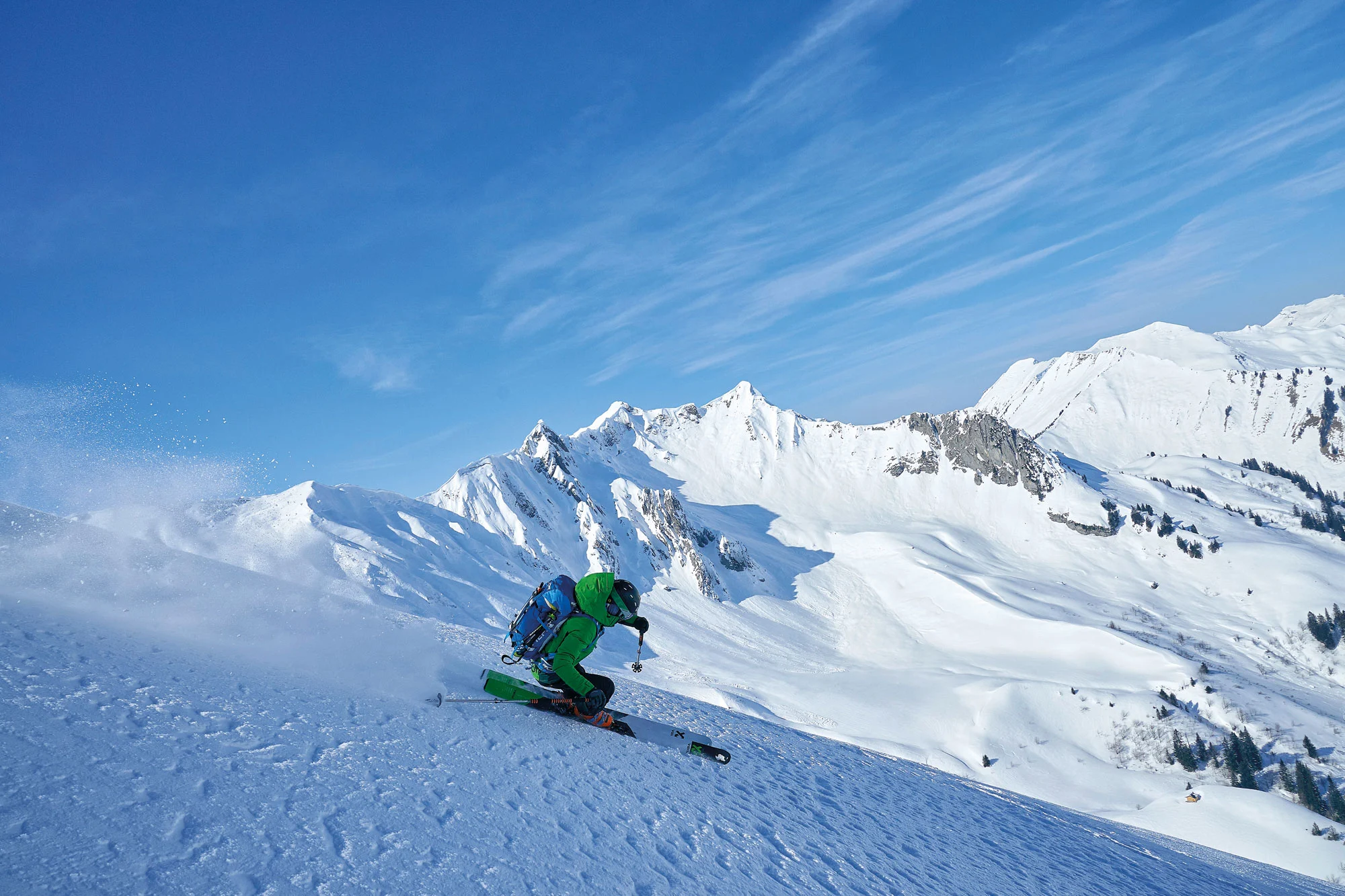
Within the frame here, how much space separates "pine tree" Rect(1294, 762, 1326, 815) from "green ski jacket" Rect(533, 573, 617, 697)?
104 meters

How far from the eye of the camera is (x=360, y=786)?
729cm

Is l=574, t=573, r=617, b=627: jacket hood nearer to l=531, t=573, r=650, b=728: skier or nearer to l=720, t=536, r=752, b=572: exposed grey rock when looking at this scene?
l=531, t=573, r=650, b=728: skier

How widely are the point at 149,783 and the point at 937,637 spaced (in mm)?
139748

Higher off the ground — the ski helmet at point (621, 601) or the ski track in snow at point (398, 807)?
the ski helmet at point (621, 601)

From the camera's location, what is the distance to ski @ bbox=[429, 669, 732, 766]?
12281 mm

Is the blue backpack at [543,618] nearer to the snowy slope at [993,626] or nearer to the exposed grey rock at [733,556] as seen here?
the snowy slope at [993,626]

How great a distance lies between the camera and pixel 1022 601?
133125 mm

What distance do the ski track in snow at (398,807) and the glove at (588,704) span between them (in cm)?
43

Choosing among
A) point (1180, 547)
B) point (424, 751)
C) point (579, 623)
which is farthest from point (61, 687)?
point (1180, 547)

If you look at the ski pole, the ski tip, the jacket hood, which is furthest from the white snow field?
the jacket hood

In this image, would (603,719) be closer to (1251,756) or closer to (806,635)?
(1251,756)

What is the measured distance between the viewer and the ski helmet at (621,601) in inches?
456

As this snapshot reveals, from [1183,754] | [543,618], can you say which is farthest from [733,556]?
[543,618]

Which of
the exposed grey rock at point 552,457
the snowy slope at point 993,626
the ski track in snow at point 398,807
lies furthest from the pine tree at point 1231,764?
the exposed grey rock at point 552,457
